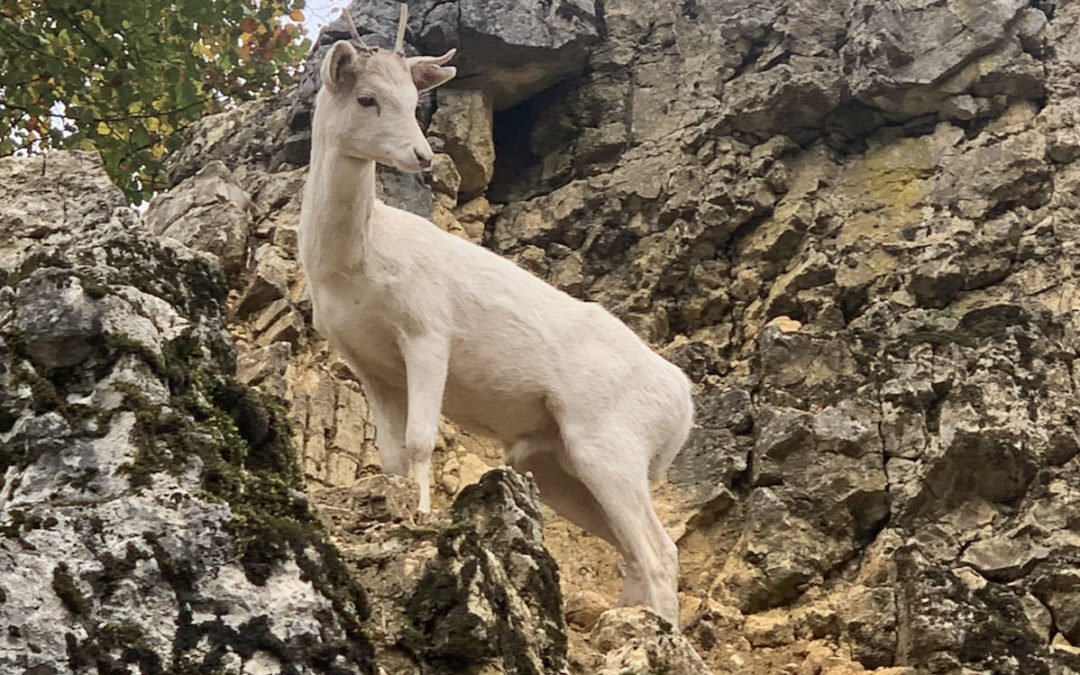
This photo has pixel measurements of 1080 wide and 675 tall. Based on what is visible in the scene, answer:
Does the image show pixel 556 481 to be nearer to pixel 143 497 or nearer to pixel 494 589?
pixel 494 589

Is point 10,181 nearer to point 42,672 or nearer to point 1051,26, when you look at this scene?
point 42,672

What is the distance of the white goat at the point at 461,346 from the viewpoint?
7770 millimetres

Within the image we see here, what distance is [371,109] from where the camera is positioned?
7832mm

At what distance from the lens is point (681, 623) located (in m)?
9.48

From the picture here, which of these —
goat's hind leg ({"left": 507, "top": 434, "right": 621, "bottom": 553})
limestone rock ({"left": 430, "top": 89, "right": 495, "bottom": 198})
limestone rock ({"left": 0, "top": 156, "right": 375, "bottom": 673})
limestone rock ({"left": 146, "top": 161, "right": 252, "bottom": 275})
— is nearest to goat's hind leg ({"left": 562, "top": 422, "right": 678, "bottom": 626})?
goat's hind leg ({"left": 507, "top": 434, "right": 621, "bottom": 553})

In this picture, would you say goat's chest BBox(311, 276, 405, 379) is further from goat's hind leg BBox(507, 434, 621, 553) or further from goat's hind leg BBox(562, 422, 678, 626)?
goat's hind leg BBox(562, 422, 678, 626)

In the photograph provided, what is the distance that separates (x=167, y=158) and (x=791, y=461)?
7.18 metres

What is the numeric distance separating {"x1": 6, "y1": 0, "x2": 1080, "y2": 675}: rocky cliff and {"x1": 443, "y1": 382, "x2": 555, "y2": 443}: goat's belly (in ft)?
3.39

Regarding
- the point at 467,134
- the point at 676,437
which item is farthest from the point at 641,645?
the point at 467,134

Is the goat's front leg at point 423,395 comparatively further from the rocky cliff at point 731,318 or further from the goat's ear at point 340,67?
the goat's ear at point 340,67

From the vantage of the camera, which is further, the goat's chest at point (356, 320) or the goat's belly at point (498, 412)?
the goat's belly at point (498, 412)

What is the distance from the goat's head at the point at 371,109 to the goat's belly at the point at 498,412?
4.48 ft

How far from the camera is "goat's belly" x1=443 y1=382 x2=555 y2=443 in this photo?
8258mm

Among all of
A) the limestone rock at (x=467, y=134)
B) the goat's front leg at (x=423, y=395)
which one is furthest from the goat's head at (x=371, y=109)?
the limestone rock at (x=467, y=134)
